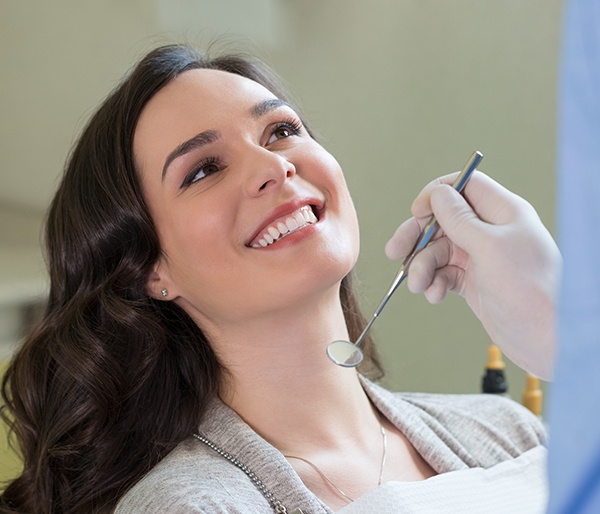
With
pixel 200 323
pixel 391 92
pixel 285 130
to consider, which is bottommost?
pixel 200 323

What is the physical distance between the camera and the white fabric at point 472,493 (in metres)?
1.24

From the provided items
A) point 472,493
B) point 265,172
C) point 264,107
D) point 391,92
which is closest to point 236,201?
point 265,172

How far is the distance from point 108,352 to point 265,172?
1.30 feet

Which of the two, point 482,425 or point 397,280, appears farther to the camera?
point 482,425

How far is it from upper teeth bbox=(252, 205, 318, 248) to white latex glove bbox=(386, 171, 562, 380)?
0.76 ft

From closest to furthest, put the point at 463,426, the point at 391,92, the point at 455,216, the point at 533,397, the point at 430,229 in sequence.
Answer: the point at 455,216, the point at 430,229, the point at 463,426, the point at 533,397, the point at 391,92

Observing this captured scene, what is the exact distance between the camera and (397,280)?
1162 mm

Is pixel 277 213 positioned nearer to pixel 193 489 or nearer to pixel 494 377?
pixel 193 489

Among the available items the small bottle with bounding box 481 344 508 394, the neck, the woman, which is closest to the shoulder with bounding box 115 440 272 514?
the woman

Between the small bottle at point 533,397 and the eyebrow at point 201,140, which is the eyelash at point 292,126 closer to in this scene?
the eyebrow at point 201,140

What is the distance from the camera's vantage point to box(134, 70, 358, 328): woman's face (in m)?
1.25

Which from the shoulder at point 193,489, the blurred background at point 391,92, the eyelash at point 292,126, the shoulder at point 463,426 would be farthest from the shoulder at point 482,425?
the blurred background at point 391,92

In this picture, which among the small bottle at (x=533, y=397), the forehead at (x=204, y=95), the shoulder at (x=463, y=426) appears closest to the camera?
the forehead at (x=204, y=95)

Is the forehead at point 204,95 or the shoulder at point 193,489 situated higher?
the forehead at point 204,95
